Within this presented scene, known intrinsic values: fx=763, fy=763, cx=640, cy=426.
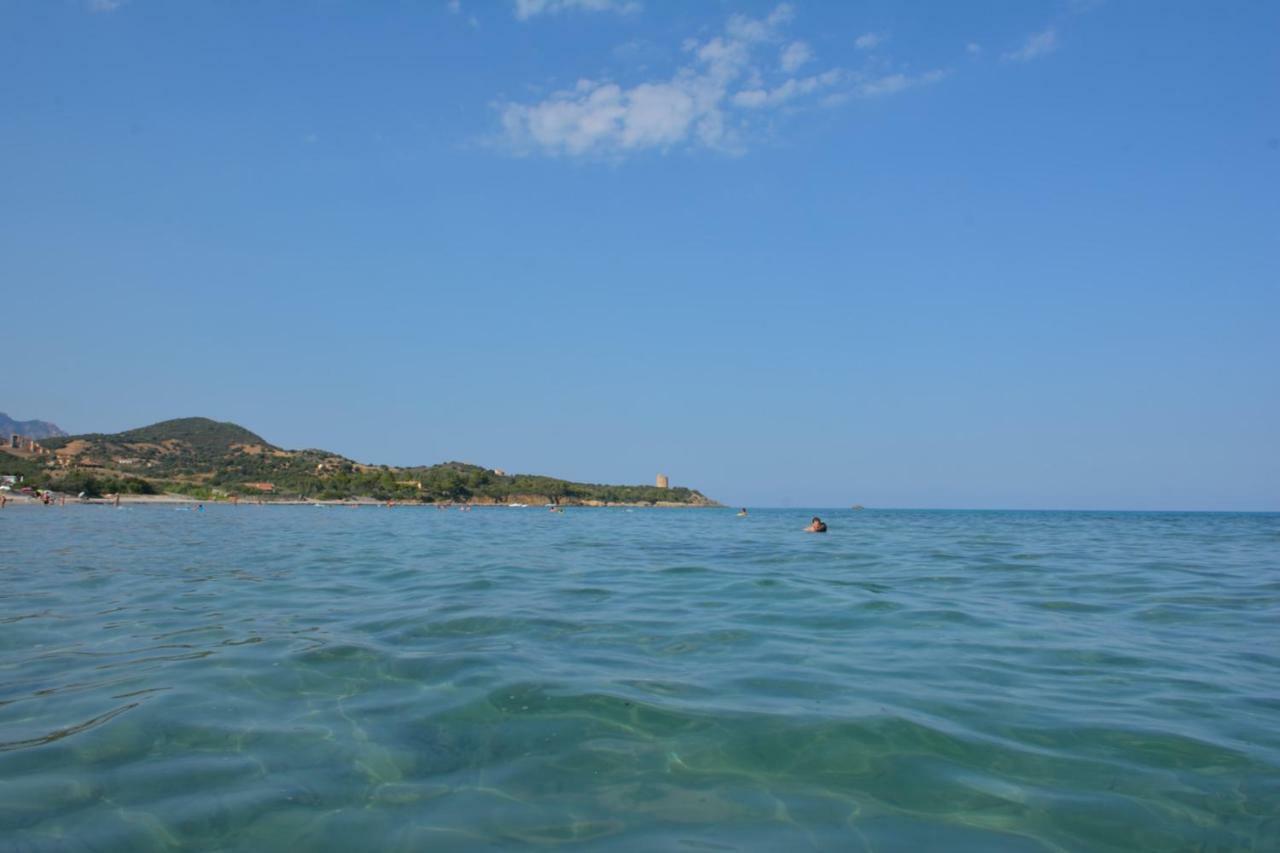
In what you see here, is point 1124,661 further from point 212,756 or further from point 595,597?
point 212,756

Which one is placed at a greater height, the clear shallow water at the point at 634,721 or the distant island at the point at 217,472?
the distant island at the point at 217,472

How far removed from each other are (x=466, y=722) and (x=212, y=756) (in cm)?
196

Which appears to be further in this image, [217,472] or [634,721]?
[217,472]

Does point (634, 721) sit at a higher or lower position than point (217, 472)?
lower

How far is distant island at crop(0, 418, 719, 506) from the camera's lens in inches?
4653

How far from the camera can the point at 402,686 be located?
7.91 meters

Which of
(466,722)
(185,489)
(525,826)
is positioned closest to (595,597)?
(466,722)

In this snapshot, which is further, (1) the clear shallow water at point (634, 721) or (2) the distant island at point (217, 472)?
(2) the distant island at point (217, 472)

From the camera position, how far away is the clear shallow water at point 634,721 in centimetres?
482

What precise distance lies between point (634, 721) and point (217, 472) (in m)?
167

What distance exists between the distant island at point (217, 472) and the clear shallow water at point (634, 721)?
112276 mm

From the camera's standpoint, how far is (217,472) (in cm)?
15125

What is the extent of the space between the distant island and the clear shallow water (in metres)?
112

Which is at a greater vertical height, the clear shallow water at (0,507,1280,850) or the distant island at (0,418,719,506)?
the distant island at (0,418,719,506)
